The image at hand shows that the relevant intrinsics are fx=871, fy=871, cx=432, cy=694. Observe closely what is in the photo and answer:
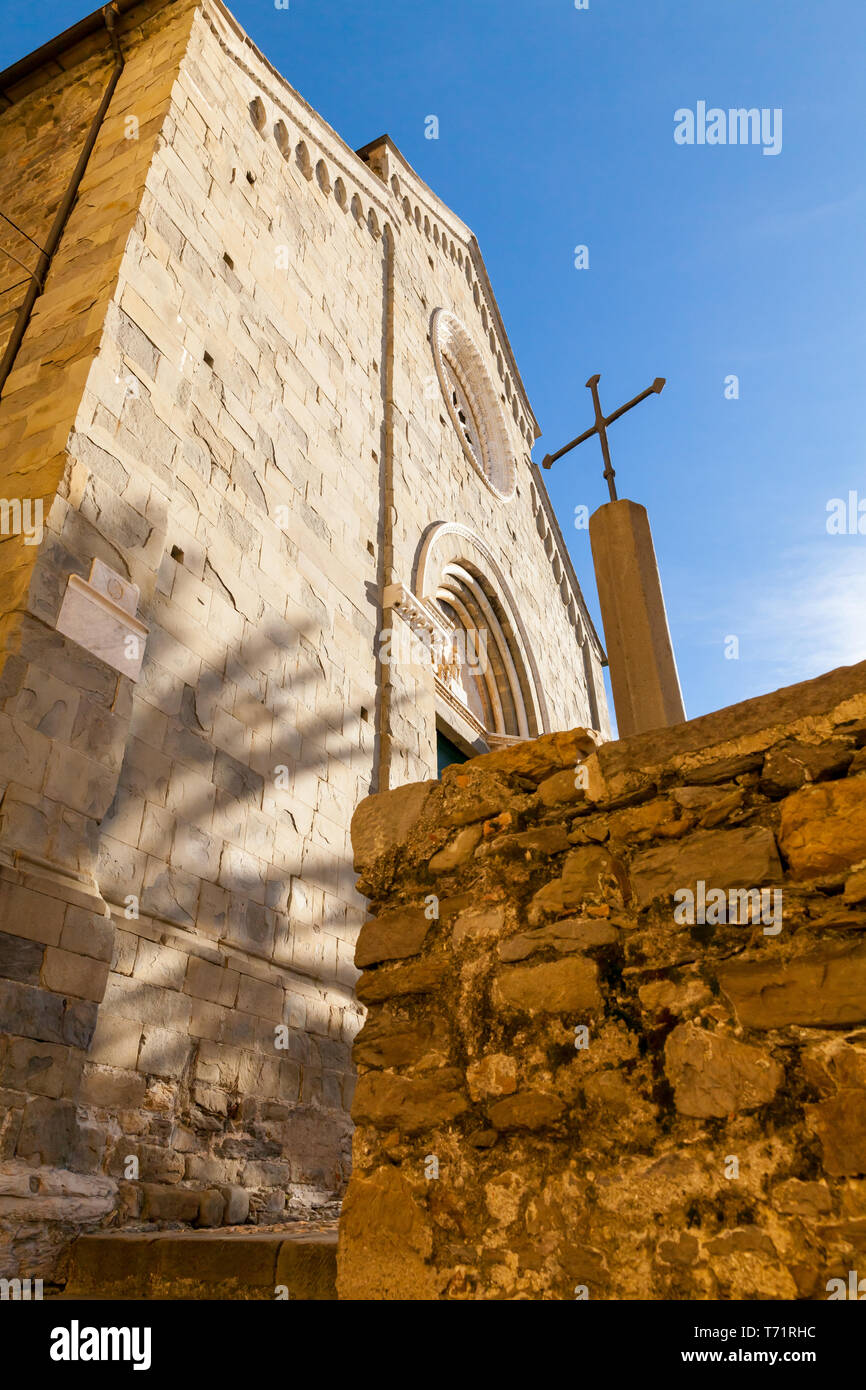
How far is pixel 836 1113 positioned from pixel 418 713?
6747 mm

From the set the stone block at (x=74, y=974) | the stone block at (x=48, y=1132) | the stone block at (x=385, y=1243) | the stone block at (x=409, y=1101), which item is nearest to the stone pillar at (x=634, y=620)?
the stone block at (x=409, y=1101)

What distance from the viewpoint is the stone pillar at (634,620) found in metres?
4.09

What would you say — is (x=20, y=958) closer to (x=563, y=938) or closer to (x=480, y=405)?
(x=563, y=938)

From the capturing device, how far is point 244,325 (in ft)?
22.4

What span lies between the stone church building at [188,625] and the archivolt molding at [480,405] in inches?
123

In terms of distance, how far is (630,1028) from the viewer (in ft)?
6.89

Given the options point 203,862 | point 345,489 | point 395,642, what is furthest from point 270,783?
point 345,489

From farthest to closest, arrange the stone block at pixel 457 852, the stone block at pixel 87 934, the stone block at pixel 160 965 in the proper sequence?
1. the stone block at pixel 160 965
2. the stone block at pixel 87 934
3. the stone block at pixel 457 852

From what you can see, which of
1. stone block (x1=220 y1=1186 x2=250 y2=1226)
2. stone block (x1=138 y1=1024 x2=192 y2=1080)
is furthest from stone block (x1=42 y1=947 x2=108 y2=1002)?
stone block (x1=220 y1=1186 x2=250 y2=1226)

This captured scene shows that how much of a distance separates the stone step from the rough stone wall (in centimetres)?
52

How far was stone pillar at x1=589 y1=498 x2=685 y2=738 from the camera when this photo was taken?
4086 millimetres

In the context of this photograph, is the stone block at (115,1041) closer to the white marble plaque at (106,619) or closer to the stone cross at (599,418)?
the white marble plaque at (106,619)

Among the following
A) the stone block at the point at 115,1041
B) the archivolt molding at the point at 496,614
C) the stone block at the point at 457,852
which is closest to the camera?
the stone block at the point at 457,852

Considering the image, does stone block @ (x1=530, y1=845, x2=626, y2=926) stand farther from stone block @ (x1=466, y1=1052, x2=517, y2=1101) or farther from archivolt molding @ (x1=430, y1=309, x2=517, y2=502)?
archivolt molding @ (x1=430, y1=309, x2=517, y2=502)
